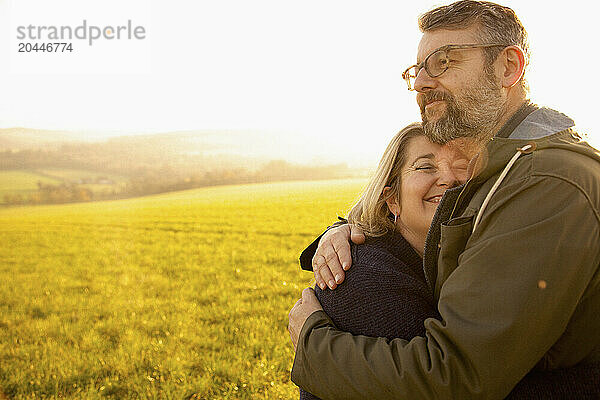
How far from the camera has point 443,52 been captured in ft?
10.5

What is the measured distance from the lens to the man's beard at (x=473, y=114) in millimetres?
3148

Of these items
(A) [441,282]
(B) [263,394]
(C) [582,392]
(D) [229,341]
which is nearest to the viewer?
(C) [582,392]

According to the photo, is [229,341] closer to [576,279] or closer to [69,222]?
[576,279]

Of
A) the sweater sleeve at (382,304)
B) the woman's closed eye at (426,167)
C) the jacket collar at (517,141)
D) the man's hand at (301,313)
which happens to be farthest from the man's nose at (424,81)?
the man's hand at (301,313)

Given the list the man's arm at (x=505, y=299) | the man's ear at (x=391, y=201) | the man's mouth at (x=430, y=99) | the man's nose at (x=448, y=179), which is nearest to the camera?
the man's arm at (x=505, y=299)

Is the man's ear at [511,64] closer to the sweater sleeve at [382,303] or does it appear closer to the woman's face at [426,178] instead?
the woman's face at [426,178]

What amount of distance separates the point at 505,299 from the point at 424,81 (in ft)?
5.27

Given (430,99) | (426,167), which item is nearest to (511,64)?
(430,99)

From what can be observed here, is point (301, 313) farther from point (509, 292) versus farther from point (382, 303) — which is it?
point (509, 292)

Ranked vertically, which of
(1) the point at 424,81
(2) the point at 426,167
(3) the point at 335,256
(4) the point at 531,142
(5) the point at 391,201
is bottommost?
(3) the point at 335,256

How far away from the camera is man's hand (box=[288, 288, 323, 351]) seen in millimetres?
2811

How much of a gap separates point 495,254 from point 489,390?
1.71ft

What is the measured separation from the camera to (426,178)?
3.20 m

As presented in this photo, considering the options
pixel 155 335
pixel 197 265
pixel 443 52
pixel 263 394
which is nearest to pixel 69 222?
pixel 197 265
